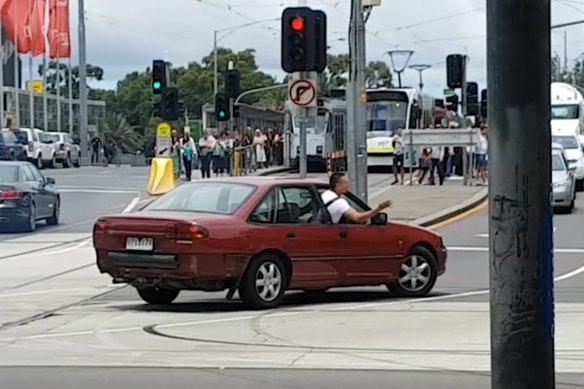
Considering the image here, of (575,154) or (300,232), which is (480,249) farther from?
(575,154)

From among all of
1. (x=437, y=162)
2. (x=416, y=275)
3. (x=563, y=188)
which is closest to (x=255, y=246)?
(x=416, y=275)

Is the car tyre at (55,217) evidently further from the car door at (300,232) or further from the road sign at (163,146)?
the car door at (300,232)

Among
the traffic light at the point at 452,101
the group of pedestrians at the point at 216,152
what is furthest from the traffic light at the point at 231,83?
the traffic light at the point at 452,101

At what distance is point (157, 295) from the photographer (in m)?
14.3

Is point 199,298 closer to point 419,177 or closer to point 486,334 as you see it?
point 486,334

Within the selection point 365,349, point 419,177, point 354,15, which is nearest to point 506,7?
point 365,349

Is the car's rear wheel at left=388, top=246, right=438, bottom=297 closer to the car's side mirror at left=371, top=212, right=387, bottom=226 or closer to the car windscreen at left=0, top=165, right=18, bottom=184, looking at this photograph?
the car's side mirror at left=371, top=212, right=387, bottom=226

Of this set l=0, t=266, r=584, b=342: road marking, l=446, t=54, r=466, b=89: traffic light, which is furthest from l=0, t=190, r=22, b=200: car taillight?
l=446, t=54, r=466, b=89: traffic light

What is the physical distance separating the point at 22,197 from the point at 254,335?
14.7 meters

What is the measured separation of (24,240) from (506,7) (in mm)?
21289

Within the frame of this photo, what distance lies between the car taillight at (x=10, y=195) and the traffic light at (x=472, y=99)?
21251 mm

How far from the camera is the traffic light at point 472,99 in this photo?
42594 millimetres

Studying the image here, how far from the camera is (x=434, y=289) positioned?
15.9m

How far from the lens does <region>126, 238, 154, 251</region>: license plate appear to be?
1301 centimetres
